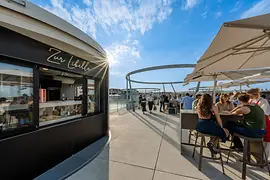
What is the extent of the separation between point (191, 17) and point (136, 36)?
259 centimetres

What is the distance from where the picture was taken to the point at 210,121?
237 cm

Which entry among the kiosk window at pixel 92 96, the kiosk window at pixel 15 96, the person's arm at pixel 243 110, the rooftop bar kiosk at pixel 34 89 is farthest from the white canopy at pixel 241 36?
the kiosk window at pixel 15 96

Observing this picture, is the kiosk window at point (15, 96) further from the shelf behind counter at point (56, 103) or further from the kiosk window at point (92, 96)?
the kiosk window at point (92, 96)

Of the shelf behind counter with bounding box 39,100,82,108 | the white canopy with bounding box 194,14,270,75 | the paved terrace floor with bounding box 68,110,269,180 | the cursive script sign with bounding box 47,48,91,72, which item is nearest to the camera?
the white canopy with bounding box 194,14,270,75

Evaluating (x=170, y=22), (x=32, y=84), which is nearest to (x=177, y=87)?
(x=170, y=22)

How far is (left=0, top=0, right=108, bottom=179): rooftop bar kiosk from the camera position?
1.81 meters

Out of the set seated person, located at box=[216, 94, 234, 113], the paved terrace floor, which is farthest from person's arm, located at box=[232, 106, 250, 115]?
seated person, located at box=[216, 94, 234, 113]

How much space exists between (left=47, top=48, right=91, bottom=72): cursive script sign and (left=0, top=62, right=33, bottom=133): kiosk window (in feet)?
1.64

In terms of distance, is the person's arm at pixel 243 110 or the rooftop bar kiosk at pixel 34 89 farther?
the person's arm at pixel 243 110

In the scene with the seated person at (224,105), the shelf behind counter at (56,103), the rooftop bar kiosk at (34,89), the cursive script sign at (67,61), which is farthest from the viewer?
the seated person at (224,105)

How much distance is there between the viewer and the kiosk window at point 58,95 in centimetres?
271

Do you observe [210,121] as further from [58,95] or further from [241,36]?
[58,95]

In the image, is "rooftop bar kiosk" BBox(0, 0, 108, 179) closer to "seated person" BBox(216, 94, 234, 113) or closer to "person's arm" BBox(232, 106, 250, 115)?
"person's arm" BBox(232, 106, 250, 115)

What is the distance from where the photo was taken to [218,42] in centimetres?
196
